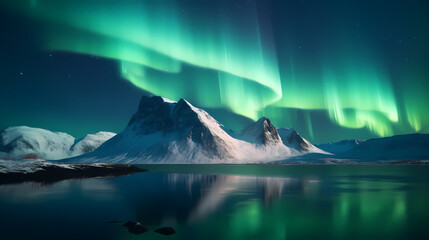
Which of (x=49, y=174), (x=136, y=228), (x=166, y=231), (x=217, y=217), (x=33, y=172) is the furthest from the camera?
(x=49, y=174)

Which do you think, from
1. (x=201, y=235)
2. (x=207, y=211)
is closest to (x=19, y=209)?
(x=207, y=211)

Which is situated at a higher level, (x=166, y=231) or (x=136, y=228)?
(x=136, y=228)

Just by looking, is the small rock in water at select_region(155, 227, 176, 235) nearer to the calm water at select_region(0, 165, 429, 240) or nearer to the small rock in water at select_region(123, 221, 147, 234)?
the calm water at select_region(0, 165, 429, 240)

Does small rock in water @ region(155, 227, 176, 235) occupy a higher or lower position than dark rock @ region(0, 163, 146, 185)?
lower

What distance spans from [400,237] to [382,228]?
153 inches

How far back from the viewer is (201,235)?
1016 inches

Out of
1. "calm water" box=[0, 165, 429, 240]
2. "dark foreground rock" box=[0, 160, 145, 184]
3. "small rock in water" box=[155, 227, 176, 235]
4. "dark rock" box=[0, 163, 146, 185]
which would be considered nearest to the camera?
"small rock in water" box=[155, 227, 176, 235]

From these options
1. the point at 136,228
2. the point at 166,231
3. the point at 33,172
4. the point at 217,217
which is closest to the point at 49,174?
the point at 33,172

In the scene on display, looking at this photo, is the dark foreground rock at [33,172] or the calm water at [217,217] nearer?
the calm water at [217,217]

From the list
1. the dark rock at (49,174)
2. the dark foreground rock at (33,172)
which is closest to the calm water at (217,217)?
the dark rock at (49,174)

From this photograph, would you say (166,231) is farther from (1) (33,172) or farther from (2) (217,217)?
(1) (33,172)

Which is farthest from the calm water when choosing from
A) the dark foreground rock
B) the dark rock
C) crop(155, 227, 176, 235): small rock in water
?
the dark foreground rock

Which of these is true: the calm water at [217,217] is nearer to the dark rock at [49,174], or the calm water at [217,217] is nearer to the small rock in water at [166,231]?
the small rock in water at [166,231]

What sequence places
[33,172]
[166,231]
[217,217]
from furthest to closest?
1. [33,172]
2. [217,217]
3. [166,231]
